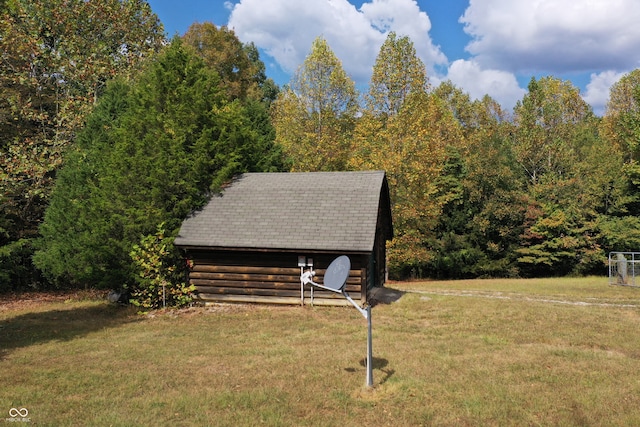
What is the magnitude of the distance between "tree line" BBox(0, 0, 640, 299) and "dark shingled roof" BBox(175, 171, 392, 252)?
3.66 ft

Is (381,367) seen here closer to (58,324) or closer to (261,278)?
(261,278)

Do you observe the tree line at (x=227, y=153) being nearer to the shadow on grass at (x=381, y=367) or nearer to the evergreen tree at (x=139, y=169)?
the evergreen tree at (x=139, y=169)

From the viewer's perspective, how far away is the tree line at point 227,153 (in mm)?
17547

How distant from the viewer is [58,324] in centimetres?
1413

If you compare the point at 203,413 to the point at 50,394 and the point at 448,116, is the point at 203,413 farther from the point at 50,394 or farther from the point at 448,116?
the point at 448,116

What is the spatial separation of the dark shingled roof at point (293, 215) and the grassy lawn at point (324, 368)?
2.58 metres

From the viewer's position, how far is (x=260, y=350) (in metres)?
10.5

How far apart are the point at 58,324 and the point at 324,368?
9.94m

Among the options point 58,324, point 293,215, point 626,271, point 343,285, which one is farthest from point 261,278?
point 626,271

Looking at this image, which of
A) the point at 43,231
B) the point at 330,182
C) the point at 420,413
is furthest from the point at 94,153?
the point at 420,413

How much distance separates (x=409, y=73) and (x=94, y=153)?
20.4 meters

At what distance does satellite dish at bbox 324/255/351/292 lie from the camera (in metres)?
7.68

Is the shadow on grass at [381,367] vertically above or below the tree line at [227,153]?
below

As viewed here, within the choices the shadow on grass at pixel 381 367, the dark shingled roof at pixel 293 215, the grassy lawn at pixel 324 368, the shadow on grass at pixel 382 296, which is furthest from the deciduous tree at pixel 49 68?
the shadow on grass at pixel 381 367
